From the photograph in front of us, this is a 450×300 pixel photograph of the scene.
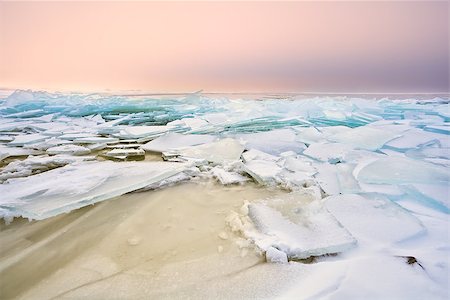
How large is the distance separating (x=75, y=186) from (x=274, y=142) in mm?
2153

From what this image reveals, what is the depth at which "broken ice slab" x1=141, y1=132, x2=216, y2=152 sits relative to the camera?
10.3ft

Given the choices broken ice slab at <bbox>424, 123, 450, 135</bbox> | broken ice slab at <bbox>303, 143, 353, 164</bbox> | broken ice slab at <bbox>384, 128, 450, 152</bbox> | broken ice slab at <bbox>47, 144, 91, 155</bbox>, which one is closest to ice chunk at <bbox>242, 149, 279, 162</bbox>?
broken ice slab at <bbox>303, 143, 353, 164</bbox>

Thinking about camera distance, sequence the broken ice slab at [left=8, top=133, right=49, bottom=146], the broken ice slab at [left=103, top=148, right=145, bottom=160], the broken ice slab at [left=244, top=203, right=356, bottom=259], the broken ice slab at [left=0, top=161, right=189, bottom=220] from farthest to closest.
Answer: the broken ice slab at [left=8, top=133, right=49, bottom=146] < the broken ice slab at [left=103, top=148, right=145, bottom=160] < the broken ice slab at [left=0, top=161, right=189, bottom=220] < the broken ice slab at [left=244, top=203, right=356, bottom=259]

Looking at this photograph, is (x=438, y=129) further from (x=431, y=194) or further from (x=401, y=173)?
(x=431, y=194)

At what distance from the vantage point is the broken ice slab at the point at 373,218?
1247mm

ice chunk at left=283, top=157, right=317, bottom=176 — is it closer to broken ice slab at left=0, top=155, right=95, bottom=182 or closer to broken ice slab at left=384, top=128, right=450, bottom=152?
broken ice slab at left=384, top=128, right=450, bottom=152

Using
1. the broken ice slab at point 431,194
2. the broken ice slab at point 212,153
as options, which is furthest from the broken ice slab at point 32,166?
the broken ice slab at point 431,194

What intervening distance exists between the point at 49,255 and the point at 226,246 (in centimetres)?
76

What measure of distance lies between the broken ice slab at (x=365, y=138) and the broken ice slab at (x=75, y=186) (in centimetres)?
188

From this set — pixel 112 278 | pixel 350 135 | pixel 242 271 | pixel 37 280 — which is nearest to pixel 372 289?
pixel 242 271

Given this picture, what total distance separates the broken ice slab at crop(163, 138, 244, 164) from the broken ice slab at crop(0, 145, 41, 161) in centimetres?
159

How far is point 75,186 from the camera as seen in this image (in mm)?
1699

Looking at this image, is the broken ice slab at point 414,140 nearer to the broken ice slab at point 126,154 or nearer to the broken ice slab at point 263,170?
the broken ice slab at point 263,170

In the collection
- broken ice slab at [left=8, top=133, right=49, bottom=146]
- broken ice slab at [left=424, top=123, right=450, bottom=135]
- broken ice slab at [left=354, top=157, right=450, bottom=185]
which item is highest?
broken ice slab at [left=8, top=133, right=49, bottom=146]
